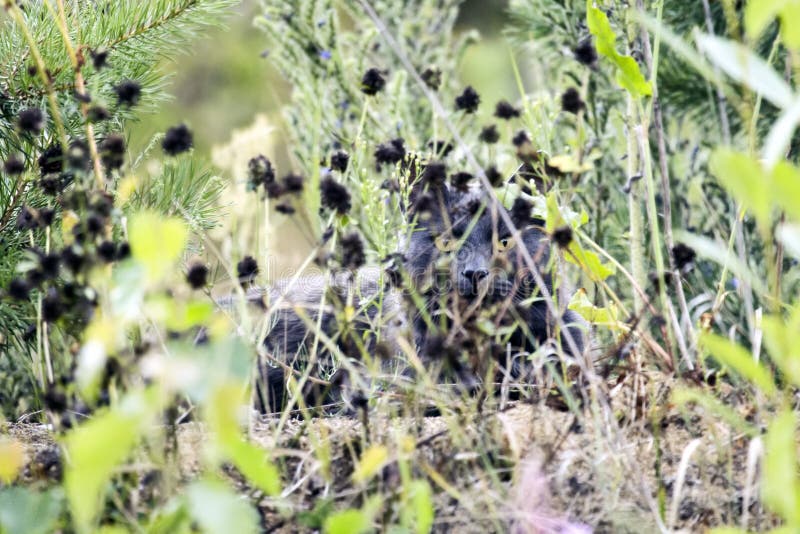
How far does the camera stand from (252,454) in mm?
1058

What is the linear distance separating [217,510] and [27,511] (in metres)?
0.44

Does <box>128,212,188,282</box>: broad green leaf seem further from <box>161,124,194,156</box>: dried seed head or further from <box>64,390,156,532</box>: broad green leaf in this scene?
<box>161,124,194,156</box>: dried seed head

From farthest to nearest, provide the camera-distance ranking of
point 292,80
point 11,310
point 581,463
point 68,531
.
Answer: point 292,80 < point 11,310 < point 581,463 < point 68,531

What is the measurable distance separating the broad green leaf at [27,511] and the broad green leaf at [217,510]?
0.36 metres

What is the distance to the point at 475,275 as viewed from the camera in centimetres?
284

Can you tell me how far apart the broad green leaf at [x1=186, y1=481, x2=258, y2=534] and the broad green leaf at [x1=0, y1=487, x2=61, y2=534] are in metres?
0.36

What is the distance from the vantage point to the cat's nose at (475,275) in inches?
111

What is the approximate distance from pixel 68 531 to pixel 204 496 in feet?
1.61

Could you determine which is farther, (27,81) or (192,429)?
(27,81)

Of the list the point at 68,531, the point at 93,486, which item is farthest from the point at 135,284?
the point at 68,531

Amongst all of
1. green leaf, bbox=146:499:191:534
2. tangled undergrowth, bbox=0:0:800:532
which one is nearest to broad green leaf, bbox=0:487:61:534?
tangled undergrowth, bbox=0:0:800:532

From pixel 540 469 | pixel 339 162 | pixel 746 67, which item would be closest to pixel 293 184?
pixel 339 162

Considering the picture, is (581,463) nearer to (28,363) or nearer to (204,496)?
(204,496)

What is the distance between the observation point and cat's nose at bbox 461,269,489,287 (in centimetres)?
281
